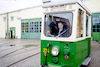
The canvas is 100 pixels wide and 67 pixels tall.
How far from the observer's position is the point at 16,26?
21.0 m

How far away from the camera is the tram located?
2.81 meters

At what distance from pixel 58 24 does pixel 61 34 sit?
1.11 feet

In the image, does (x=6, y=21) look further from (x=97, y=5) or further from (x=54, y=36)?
(x=54, y=36)

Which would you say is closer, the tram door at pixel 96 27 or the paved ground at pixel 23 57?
the paved ground at pixel 23 57

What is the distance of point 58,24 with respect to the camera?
3156 millimetres

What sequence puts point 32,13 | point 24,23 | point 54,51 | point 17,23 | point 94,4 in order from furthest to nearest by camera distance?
point 17,23 → point 24,23 → point 32,13 → point 94,4 → point 54,51

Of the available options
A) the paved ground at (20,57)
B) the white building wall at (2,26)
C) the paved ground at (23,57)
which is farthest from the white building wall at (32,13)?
the paved ground at (23,57)

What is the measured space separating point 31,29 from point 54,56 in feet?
53.4

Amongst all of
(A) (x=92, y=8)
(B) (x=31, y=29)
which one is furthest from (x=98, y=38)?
(B) (x=31, y=29)

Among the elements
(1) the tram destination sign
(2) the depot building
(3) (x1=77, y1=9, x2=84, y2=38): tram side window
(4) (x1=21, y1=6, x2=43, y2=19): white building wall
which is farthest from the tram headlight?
(4) (x1=21, y1=6, x2=43, y2=19): white building wall

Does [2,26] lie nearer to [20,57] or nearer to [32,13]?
[32,13]

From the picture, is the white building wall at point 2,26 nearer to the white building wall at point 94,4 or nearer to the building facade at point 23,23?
the building facade at point 23,23

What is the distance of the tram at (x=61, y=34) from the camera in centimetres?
281

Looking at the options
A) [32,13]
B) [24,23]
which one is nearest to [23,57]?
[32,13]
